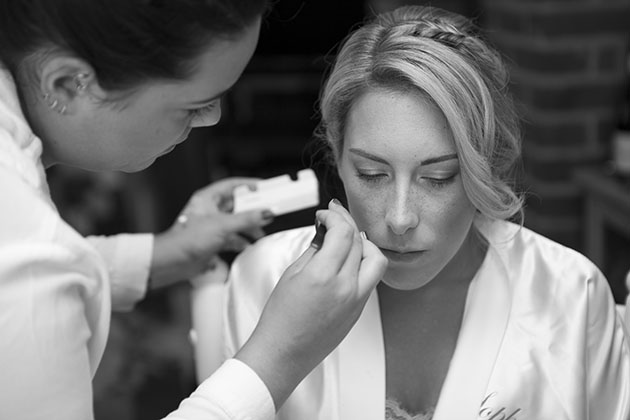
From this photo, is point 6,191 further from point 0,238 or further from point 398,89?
point 398,89

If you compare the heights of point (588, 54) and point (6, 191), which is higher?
point (6, 191)

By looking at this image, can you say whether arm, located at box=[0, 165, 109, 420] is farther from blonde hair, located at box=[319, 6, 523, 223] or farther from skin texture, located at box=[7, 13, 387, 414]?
blonde hair, located at box=[319, 6, 523, 223]

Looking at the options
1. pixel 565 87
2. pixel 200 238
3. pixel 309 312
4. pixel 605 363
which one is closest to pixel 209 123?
pixel 309 312

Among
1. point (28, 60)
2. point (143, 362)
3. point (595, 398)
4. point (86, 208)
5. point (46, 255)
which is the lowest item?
point (143, 362)

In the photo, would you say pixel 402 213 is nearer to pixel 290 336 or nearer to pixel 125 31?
pixel 290 336

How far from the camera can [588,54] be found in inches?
87.4

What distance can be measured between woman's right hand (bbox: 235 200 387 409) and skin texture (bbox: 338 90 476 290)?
0.22 metres

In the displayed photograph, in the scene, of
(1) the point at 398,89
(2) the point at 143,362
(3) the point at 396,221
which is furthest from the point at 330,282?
(2) the point at 143,362

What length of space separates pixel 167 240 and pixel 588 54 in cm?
132

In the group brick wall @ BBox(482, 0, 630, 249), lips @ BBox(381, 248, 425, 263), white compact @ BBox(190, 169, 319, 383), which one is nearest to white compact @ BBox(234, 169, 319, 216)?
white compact @ BBox(190, 169, 319, 383)

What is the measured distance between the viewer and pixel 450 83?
1132 millimetres

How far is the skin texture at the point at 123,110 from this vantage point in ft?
2.77

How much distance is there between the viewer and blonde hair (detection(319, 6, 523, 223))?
1.13 metres

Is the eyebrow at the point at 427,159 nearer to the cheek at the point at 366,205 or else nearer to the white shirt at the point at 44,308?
the cheek at the point at 366,205
